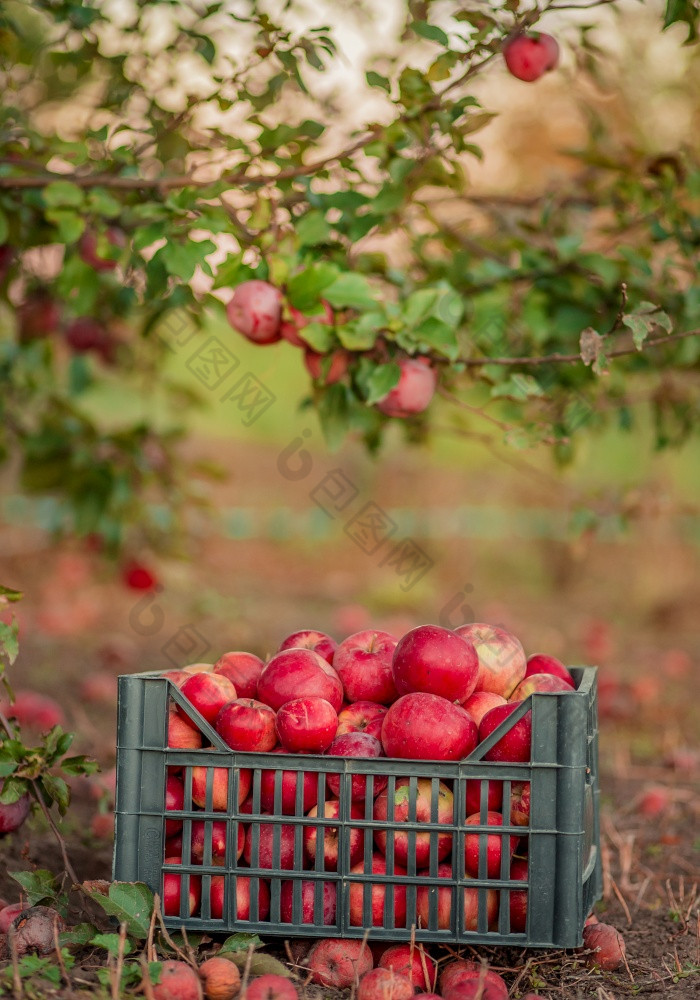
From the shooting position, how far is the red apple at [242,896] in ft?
4.45

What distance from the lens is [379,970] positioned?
1.29 meters

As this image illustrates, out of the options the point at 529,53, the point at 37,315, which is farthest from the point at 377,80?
the point at 37,315

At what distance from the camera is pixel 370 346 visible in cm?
180

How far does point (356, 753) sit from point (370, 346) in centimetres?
77

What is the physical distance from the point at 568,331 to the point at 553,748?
4.03 feet

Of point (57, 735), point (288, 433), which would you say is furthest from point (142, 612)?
point (288, 433)

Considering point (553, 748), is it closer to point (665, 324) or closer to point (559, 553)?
point (665, 324)

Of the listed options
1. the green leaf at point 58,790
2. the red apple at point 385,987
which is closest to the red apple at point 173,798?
the green leaf at point 58,790

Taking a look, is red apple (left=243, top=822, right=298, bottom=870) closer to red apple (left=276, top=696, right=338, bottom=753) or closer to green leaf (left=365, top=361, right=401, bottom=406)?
red apple (left=276, top=696, right=338, bottom=753)

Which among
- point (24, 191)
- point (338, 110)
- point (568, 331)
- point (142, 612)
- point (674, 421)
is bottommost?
point (142, 612)

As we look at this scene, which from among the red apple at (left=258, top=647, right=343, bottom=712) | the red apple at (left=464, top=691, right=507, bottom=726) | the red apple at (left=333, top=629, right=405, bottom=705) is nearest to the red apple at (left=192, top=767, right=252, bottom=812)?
the red apple at (left=258, top=647, right=343, bottom=712)

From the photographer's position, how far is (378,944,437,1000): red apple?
4.39 feet

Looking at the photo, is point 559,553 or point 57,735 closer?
point 57,735

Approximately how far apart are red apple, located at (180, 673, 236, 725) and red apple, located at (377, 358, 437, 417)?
2.03ft
